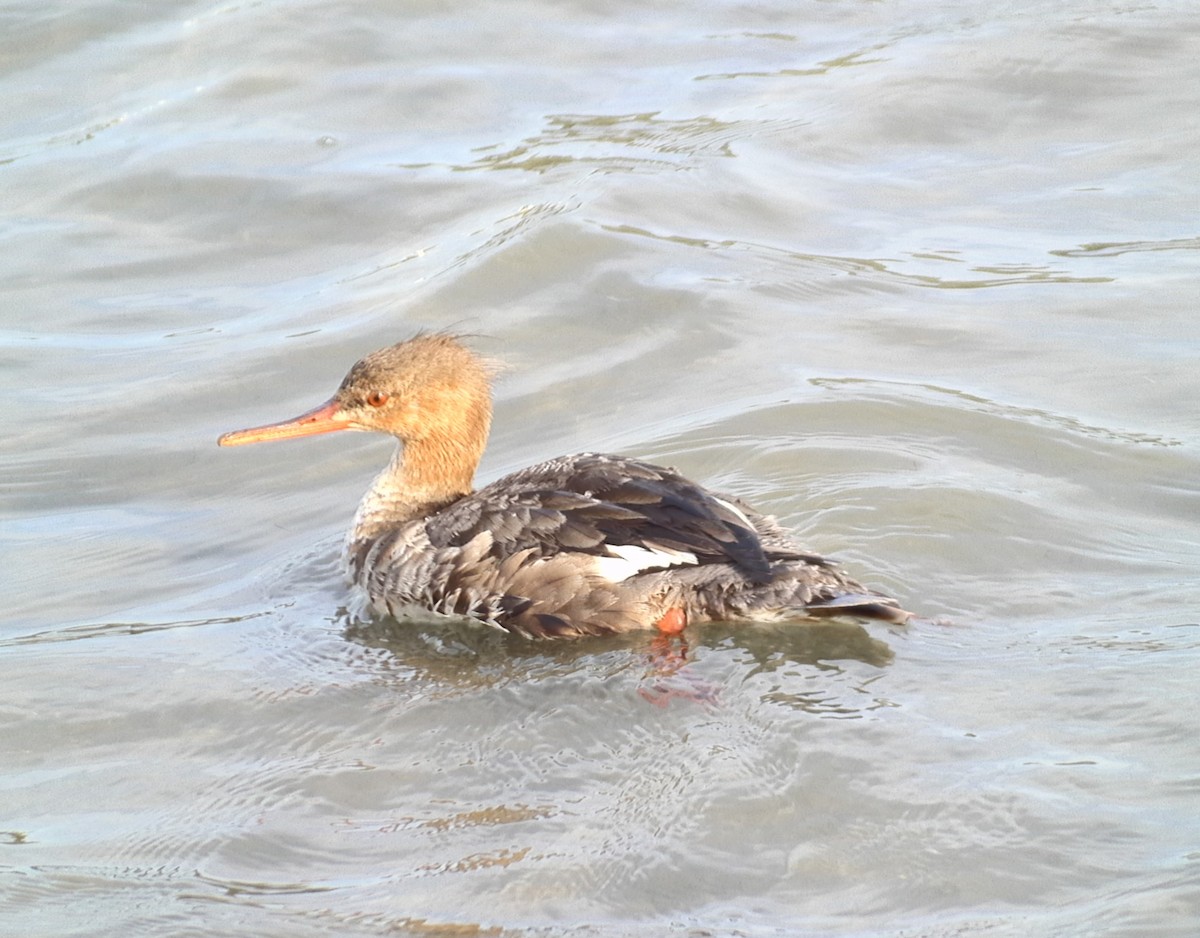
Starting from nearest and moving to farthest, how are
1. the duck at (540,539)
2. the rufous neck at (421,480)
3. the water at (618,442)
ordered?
1. the water at (618,442)
2. the duck at (540,539)
3. the rufous neck at (421,480)

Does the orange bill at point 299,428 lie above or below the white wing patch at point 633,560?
above

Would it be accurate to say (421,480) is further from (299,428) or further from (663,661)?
(663,661)

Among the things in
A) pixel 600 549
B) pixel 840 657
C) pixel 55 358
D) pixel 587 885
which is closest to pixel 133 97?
pixel 55 358

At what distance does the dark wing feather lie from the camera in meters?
5.75

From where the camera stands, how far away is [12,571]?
269 inches

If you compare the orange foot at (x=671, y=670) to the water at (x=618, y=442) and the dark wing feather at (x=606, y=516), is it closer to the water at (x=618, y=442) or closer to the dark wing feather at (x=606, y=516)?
the water at (x=618, y=442)

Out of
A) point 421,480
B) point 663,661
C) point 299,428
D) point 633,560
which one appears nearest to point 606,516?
point 633,560

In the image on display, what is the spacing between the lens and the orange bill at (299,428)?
6.62m

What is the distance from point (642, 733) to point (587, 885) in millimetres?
853

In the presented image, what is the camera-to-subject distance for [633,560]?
5.83 m

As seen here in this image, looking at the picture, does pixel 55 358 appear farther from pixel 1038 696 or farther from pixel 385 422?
pixel 1038 696

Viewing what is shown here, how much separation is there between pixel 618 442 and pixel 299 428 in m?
1.57

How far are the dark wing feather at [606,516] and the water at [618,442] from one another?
0.36 m

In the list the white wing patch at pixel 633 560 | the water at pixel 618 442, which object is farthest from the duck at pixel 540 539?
the water at pixel 618 442
